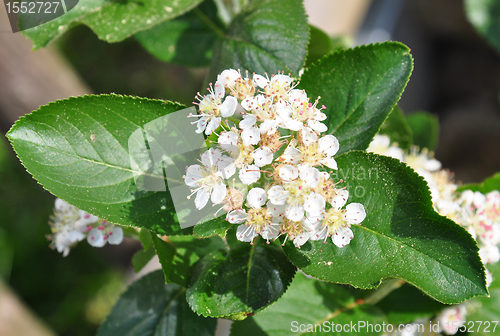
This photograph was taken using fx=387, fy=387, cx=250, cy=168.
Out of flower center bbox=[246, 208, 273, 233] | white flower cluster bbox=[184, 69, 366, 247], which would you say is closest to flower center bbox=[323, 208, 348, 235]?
white flower cluster bbox=[184, 69, 366, 247]

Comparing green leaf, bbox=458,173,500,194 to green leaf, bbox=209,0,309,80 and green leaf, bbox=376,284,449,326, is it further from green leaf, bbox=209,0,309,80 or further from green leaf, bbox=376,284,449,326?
green leaf, bbox=209,0,309,80

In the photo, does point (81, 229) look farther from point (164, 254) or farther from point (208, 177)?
point (208, 177)

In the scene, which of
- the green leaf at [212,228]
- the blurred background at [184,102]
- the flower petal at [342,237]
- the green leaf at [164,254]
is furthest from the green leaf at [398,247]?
the blurred background at [184,102]

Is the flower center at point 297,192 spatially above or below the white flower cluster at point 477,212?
above

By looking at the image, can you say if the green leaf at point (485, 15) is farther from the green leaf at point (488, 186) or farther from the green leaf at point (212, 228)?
the green leaf at point (212, 228)

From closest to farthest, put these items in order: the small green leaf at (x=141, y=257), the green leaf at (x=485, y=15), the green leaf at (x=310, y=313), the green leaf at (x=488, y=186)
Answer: the small green leaf at (x=141, y=257), the green leaf at (x=310, y=313), the green leaf at (x=488, y=186), the green leaf at (x=485, y=15)

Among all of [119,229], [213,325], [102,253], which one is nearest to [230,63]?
[119,229]

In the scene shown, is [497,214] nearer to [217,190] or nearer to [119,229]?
[217,190]
